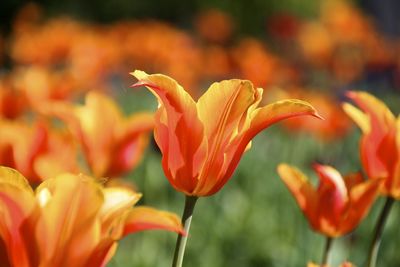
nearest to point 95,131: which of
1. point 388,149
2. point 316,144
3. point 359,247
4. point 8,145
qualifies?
point 8,145

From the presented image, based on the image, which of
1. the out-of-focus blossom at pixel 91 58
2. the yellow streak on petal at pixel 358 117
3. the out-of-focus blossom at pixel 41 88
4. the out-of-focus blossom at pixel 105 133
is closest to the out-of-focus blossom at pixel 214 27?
the out-of-focus blossom at pixel 91 58

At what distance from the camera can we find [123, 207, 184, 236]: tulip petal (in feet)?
2.88

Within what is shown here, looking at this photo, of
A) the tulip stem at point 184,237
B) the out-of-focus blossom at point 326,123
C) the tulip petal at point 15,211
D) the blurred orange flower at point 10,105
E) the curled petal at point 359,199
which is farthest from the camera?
the out-of-focus blossom at point 326,123

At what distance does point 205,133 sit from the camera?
1045 millimetres

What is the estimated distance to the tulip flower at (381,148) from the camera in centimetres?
122

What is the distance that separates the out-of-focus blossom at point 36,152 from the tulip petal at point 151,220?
26.3 inches

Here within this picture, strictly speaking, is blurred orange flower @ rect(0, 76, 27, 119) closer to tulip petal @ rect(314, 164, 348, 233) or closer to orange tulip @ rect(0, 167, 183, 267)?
tulip petal @ rect(314, 164, 348, 233)

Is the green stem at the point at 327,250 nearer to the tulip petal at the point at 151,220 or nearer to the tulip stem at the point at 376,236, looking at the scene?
the tulip stem at the point at 376,236

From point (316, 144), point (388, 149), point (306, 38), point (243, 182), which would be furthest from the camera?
point (306, 38)

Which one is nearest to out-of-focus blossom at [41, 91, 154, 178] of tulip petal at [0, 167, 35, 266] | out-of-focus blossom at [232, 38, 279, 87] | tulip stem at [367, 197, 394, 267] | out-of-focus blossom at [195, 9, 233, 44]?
tulip stem at [367, 197, 394, 267]

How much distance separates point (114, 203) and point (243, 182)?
2743 millimetres

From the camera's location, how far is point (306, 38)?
5172mm

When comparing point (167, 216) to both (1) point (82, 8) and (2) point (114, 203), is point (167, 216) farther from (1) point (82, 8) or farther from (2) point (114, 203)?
(1) point (82, 8)

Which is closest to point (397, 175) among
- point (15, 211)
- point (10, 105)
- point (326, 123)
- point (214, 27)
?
point (15, 211)
